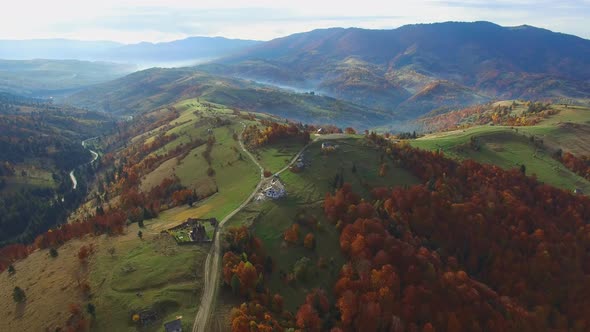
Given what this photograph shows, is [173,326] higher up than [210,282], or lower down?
lower down

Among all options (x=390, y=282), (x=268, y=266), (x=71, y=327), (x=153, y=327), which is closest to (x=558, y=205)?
(x=390, y=282)

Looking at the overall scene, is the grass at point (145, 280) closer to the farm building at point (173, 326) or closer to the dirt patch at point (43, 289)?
the farm building at point (173, 326)

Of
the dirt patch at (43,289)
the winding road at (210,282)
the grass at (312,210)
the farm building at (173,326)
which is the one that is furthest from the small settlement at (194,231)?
the farm building at (173,326)

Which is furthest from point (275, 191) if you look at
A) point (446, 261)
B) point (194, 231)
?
point (446, 261)

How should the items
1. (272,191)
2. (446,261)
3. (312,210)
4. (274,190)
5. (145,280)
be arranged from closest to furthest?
(145,280) → (446,261) → (312,210) → (272,191) → (274,190)

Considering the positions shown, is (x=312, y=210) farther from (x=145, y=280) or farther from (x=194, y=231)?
(x=145, y=280)

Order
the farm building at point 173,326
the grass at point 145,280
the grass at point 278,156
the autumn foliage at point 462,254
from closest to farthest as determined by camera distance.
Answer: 1. the farm building at point 173,326
2. the grass at point 145,280
3. the autumn foliage at point 462,254
4. the grass at point 278,156

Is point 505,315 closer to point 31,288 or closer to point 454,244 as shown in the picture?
point 454,244

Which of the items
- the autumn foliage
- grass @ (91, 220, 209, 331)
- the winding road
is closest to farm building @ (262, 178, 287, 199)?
the winding road
